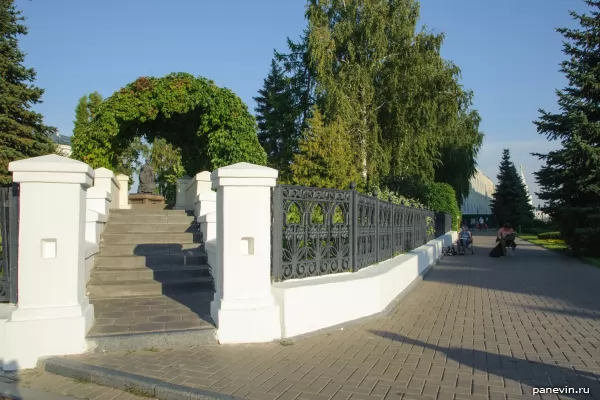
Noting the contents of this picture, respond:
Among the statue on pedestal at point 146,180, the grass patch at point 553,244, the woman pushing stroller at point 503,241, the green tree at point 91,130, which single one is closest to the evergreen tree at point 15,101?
the green tree at point 91,130

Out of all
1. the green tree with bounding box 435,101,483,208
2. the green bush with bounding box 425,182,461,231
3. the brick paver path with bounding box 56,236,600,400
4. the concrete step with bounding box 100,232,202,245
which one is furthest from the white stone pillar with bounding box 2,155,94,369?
the green tree with bounding box 435,101,483,208

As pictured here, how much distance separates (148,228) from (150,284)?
8.39 feet

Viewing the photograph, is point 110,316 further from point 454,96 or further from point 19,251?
point 454,96

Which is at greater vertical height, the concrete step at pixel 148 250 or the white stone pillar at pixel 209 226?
the white stone pillar at pixel 209 226

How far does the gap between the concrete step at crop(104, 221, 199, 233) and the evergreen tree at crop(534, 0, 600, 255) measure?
1436cm

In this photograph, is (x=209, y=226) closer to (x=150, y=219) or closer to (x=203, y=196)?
(x=203, y=196)

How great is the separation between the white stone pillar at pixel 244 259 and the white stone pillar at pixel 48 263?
63.1 inches

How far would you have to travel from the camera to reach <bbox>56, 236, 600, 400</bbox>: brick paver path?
4352 mm

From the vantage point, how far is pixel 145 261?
8.50 metres

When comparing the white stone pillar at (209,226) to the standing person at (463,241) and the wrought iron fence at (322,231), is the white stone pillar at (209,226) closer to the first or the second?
the wrought iron fence at (322,231)

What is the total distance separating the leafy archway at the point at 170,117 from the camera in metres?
15.2

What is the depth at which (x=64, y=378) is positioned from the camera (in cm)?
485

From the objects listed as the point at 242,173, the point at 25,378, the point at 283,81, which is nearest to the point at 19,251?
the point at 25,378

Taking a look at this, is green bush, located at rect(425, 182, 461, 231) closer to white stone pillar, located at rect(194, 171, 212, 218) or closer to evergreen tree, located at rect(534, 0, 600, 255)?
evergreen tree, located at rect(534, 0, 600, 255)
